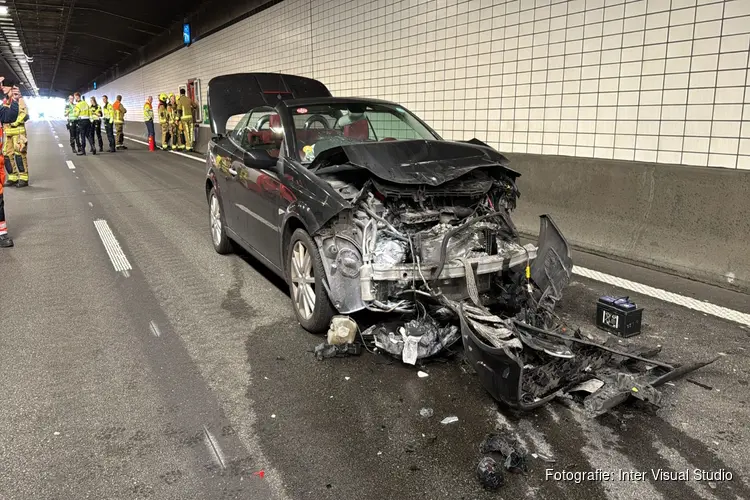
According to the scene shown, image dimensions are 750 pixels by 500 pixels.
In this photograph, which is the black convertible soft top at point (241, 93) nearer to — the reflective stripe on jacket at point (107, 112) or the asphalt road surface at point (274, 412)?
the asphalt road surface at point (274, 412)

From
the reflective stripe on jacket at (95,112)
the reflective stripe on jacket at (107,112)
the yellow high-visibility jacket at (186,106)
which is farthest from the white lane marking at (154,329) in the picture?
the reflective stripe on jacket at (107,112)

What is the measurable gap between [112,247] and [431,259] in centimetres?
514

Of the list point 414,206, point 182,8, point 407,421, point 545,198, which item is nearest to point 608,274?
point 545,198

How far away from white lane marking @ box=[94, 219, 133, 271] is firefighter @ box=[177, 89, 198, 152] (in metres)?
13.3

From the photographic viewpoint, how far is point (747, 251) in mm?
5242

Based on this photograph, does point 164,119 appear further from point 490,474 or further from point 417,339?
point 490,474

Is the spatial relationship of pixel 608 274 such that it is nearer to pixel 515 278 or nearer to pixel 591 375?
pixel 515 278

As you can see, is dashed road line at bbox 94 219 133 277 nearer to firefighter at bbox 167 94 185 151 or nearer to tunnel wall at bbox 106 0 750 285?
tunnel wall at bbox 106 0 750 285

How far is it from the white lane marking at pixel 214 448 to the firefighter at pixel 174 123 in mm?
21333

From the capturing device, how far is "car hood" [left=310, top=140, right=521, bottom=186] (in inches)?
160

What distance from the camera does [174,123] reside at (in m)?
23.1

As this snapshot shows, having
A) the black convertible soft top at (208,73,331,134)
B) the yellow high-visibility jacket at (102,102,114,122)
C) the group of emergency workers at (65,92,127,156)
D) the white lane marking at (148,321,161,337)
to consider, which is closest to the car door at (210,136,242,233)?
the black convertible soft top at (208,73,331,134)

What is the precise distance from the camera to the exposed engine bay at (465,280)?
331cm

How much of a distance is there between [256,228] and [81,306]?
171 centimetres
